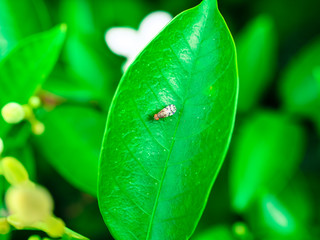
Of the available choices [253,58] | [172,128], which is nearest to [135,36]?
[253,58]

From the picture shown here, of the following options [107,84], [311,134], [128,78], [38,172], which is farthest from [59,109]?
[311,134]

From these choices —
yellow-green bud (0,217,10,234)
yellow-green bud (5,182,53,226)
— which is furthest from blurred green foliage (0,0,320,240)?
yellow-green bud (5,182,53,226)

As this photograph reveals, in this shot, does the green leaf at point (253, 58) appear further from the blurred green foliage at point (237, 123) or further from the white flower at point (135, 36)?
the white flower at point (135, 36)

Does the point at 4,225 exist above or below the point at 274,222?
above

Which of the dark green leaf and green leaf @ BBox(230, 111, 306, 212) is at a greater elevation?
green leaf @ BBox(230, 111, 306, 212)

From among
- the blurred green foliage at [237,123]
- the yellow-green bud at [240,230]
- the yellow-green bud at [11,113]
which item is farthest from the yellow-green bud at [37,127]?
the yellow-green bud at [240,230]

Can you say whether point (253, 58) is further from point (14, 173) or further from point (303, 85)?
point (14, 173)

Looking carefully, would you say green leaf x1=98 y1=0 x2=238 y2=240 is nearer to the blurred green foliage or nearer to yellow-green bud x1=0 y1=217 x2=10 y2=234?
yellow-green bud x1=0 y1=217 x2=10 y2=234
